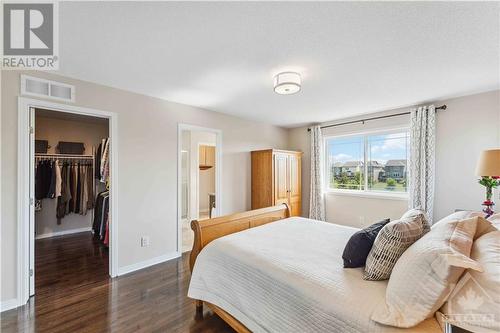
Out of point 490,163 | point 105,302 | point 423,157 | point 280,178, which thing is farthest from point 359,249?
point 280,178

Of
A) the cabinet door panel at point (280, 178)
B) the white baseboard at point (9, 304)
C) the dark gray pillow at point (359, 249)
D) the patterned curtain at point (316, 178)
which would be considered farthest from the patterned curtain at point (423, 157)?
the white baseboard at point (9, 304)

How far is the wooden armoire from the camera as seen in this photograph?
14.2 feet

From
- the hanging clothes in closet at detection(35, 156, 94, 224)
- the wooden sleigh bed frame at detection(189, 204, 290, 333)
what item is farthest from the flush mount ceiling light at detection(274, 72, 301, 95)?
the hanging clothes in closet at detection(35, 156, 94, 224)

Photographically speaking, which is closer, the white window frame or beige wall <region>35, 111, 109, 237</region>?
the white window frame

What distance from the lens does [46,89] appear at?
2.42 m

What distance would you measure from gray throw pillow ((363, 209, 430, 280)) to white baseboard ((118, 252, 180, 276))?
2.86 m

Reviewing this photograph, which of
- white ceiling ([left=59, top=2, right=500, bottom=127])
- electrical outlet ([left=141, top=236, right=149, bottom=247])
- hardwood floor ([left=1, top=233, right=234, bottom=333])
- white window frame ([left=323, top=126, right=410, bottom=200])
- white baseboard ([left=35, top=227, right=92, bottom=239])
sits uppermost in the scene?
white ceiling ([left=59, top=2, right=500, bottom=127])

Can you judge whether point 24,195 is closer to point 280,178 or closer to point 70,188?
point 70,188

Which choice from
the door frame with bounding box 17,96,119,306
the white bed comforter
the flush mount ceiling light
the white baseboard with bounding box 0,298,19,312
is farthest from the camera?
the flush mount ceiling light

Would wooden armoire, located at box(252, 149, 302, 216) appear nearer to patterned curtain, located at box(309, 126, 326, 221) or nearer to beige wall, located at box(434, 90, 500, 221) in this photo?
patterned curtain, located at box(309, 126, 326, 221)

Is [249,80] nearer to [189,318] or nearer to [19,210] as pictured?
[189,318]

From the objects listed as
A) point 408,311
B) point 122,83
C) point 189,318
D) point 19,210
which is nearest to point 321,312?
point 408,311

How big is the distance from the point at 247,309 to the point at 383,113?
12.9ft

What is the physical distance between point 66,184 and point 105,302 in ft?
11.1
